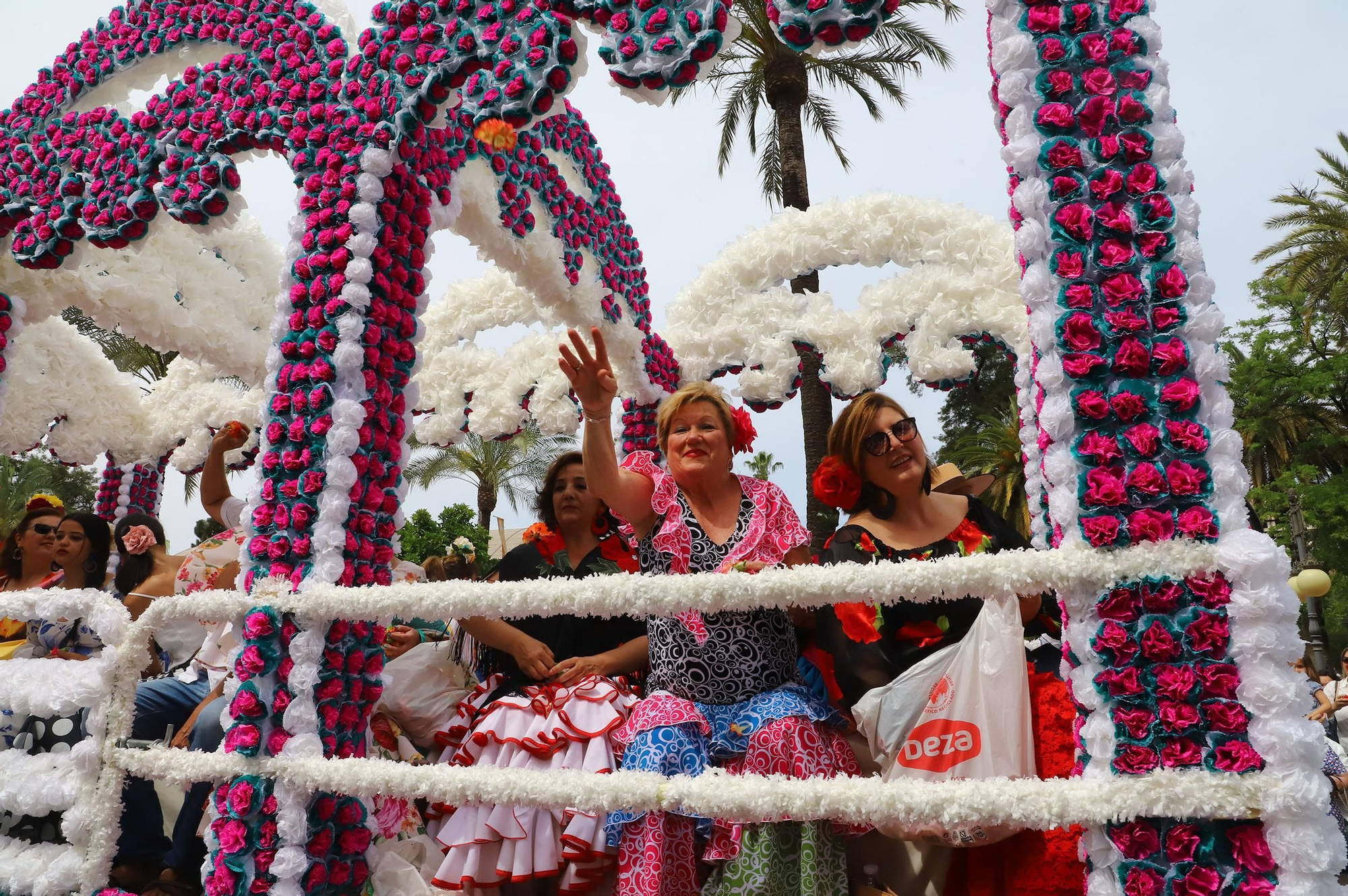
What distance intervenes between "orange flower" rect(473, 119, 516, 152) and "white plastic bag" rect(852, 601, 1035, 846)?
1981 millimetres

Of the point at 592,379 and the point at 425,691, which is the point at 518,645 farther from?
the point at 592,379

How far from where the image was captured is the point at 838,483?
2.73 m

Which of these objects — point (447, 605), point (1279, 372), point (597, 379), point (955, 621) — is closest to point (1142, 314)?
point (955, 621)

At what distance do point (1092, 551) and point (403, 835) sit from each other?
8.01 feet

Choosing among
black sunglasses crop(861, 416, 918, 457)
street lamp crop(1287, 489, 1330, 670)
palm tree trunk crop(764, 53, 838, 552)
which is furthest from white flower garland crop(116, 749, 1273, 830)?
street lamp crop(1287, 489, 1330, 670)

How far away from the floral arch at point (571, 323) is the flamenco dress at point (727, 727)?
1.45 feet

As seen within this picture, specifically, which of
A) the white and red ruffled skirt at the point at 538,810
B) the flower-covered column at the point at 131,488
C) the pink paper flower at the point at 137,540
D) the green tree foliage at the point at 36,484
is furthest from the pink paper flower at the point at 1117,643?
the green tree foliage at the point at 36,484

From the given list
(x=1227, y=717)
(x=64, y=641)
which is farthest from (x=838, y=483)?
(x=64, y=641)

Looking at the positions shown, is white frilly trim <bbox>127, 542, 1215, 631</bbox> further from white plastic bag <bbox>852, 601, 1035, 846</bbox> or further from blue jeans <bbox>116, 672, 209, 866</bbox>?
blue jeans <bbox>116, 672, 209, 866</bbox>

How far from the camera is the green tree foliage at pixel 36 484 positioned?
71.0ft

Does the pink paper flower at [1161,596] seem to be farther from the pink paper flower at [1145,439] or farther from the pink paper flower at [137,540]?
the pink paper flower at [137,540]

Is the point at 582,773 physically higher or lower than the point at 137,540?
lower

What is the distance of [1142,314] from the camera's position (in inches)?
74.1

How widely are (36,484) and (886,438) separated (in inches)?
1031
